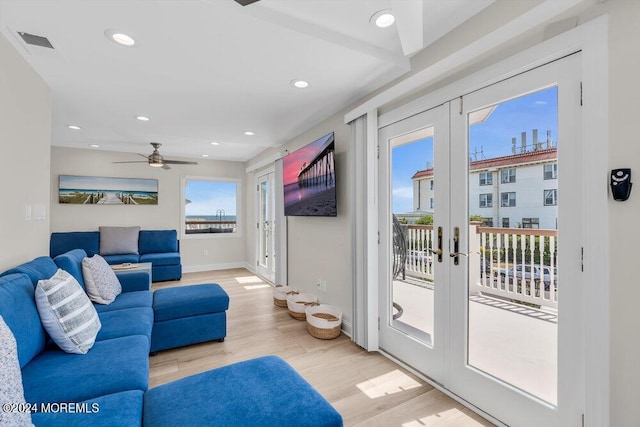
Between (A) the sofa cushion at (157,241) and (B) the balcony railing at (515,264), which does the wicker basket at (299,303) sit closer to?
(B) the balcony railing at (515,264)

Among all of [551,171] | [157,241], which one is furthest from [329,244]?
[157,241]

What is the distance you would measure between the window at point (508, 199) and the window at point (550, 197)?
6.7 inches

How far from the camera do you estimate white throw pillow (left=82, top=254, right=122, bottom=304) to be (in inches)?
99.3

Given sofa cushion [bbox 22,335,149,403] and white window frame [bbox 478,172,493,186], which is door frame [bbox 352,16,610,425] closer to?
white window frame [bbox 478,172,493,186]

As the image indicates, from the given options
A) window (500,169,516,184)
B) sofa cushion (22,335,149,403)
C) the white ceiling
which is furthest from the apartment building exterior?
sofa cushion (22,335,149,403)

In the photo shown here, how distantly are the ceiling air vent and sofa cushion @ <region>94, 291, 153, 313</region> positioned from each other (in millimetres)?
2010

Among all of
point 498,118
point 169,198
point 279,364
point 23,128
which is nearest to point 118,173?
point 169,198

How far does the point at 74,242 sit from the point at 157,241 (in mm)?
1241

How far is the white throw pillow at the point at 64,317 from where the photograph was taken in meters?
1.61

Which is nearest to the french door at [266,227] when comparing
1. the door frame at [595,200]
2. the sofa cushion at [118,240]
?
the sofa cushion at [118,240]

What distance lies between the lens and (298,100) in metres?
3.03

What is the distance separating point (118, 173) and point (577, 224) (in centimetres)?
671

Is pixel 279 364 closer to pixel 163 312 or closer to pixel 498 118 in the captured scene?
pixel 163 312

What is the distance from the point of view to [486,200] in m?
1.85
